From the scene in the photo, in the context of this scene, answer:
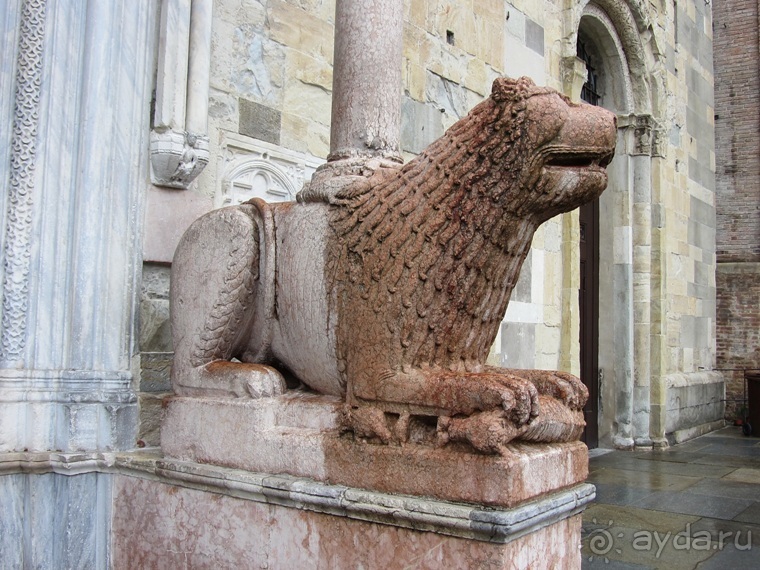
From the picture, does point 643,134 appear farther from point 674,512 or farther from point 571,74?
point 674,512

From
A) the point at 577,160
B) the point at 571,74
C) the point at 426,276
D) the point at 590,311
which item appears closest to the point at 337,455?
the point at 426,276

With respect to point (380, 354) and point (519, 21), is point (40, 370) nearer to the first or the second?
point (380, 354)

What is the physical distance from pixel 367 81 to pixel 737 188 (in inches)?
381

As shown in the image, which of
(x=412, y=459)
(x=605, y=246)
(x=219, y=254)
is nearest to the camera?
(x=412, y=459)

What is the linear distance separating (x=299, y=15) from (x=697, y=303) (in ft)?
21.6

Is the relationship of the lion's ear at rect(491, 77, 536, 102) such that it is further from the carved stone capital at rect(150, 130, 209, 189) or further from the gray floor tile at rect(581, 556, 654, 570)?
the gray floor tile at rect(581, 556, 654, 570)

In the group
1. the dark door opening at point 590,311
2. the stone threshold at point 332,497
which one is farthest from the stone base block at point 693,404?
the stone threshold at point 332,497

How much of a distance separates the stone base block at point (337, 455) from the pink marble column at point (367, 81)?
1.09m

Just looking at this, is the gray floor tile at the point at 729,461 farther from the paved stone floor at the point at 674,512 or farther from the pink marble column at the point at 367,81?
the pink marble column at the point at 367,81

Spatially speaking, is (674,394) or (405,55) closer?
(405,55)

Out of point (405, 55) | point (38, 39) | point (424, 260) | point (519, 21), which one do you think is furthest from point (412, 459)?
point (519, 21)

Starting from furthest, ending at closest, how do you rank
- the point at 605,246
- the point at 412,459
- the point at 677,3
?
the point at 677,3 < the point at 605,246 < the point at 412,459

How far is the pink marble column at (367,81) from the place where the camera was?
3.12m

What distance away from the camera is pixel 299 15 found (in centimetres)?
416
